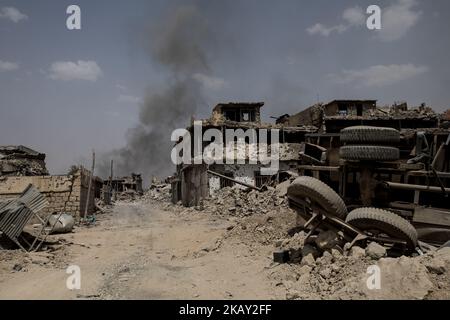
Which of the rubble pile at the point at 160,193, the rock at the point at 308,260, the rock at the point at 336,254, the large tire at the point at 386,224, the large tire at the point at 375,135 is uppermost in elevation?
the large tire at the point at 375,135

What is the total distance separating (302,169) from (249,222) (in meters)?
2.76

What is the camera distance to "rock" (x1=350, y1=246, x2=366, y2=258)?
651 centimetres

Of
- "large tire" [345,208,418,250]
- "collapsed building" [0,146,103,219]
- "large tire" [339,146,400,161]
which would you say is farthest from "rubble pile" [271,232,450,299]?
"collapsed building" [0,146,103,219]

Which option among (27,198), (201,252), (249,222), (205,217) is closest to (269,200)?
(205,217)

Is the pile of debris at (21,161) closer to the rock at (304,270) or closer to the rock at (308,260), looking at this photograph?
the rock at (308,260)

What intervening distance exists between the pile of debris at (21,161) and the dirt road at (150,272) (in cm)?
1924

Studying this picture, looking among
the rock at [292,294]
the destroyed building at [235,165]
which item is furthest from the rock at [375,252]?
the destroyed building at [235,165]

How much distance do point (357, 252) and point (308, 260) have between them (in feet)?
3.60

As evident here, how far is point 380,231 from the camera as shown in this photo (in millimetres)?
7023

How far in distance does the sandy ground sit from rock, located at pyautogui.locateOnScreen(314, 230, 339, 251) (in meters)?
0.21

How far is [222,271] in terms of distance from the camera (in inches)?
325

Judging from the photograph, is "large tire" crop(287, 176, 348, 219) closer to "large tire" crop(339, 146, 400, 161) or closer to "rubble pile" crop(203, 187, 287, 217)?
"large tire" crop(339, 146, 400, 161)

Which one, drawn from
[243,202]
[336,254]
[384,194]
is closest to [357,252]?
[336,254]

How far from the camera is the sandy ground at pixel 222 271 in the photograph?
5.31 metres
